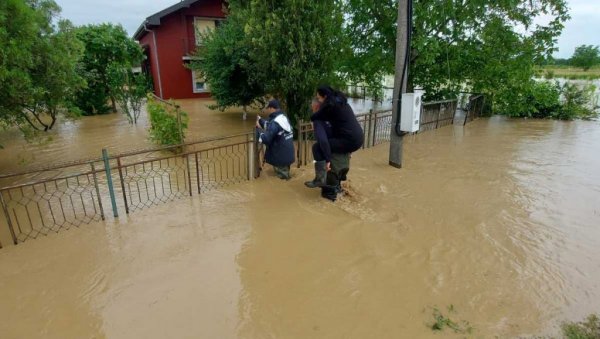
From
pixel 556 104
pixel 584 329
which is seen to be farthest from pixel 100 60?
pixel 556 104

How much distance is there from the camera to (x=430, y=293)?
3.15 metres

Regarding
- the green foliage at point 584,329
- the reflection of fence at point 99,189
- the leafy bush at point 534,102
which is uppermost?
the leafy bush at point 534,102

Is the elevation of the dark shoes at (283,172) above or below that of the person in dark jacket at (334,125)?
below

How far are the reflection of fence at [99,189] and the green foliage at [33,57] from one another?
46.0 inches

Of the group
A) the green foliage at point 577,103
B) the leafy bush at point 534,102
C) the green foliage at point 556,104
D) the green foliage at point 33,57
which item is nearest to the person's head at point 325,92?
the green foliage at point 33,57

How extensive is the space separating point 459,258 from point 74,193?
5779 mm

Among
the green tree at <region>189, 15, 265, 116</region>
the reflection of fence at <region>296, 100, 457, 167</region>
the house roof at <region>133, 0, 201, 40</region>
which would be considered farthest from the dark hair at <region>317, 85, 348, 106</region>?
the house roof at <region>133, 0, 201, 40</region>

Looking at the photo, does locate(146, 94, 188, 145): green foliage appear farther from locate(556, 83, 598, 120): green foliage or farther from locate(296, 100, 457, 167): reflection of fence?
locate(556, 83, 598, 120): green foliage

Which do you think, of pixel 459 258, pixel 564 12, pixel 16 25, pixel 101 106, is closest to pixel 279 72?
pixel 16 25

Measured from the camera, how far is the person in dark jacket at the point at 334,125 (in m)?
4.55

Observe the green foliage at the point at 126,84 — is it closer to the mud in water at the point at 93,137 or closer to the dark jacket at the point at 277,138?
the mud in water at the point at 93,137

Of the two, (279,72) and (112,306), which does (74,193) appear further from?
(279,72)

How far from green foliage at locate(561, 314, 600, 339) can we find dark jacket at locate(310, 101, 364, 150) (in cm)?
286

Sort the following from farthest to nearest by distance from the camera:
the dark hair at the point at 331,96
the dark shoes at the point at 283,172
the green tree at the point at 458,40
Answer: the green tree at the point at 458,40 → the dark shoes at the point at 283,172 → the dark hair at the point at 331,96
